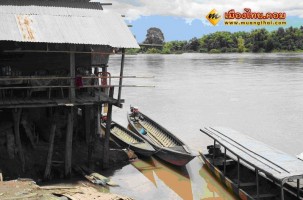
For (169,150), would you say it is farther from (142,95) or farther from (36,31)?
(142,95)

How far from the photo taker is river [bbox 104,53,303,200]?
1692 centimetres

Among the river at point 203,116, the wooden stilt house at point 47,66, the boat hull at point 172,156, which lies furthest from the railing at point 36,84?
the boat hull at point 172,156

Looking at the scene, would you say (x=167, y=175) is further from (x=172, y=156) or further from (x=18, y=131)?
(x=18, y=131)

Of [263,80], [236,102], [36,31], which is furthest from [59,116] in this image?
[263,80]

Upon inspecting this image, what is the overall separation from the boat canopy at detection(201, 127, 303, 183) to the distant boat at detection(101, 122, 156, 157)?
314cm

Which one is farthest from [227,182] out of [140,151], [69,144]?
[69,144]

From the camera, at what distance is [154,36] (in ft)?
626

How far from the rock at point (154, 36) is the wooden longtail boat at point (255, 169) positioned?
168 meters

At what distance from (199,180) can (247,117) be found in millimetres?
14652

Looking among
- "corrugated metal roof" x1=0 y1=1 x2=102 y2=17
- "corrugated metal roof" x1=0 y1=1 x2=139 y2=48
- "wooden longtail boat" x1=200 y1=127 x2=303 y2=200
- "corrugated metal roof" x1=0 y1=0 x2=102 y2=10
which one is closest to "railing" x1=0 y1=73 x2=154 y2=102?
"corrugated metal roof" x1=0 y1=1 x2=139 y2=48

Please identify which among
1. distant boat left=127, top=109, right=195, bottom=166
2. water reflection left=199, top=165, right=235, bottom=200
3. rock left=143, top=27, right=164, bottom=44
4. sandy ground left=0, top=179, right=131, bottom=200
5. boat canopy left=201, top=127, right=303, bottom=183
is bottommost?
water reflection left=199, top=165, right=235, bottom=200

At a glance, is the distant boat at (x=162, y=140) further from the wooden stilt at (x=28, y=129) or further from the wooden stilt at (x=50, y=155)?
the wooden stilt at (x=28, y=129)

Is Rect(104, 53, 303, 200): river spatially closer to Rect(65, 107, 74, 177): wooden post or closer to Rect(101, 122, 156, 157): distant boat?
Rect(101, 122, 156, 157): distant boat

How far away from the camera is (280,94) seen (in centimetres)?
4128
